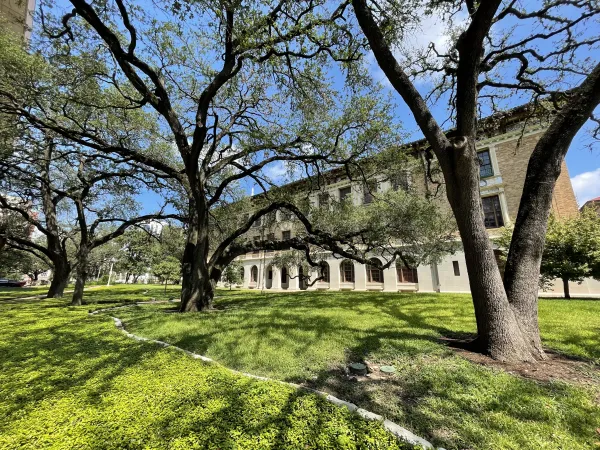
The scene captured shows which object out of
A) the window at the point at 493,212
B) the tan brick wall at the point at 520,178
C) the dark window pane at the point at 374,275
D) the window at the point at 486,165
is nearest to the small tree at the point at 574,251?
the tan brick wall at the point at 520,178

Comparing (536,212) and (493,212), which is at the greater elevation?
(493,212)

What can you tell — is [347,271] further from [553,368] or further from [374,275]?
[553,368]

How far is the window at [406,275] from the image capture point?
21703mm

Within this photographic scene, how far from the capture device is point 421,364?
4.27 metres

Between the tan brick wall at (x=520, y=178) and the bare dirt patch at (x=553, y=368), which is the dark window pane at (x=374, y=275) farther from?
the bare dirt patch at (x=553, y=368)

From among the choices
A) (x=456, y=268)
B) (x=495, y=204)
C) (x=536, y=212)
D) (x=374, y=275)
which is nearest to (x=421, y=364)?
(x=536, y=212)

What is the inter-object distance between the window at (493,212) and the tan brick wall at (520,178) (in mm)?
646

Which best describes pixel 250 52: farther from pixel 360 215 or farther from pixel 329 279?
pixel 329 279

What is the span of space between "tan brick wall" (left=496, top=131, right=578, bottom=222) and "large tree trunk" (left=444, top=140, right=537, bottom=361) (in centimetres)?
1730

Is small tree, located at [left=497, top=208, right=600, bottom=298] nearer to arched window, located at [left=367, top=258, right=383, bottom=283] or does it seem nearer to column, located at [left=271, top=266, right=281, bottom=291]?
arched window, located at [left=367, top=258, right=383, bottom=283]

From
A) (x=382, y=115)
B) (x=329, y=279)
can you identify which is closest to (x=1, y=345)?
(x=382, y=115)

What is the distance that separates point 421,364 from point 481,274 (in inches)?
73.1

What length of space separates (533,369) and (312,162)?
8851 millimetres

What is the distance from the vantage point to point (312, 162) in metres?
10.8
